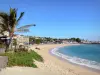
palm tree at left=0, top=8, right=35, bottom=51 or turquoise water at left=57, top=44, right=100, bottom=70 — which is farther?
turquoise water at left=57, top=44, right=100, bottom=70

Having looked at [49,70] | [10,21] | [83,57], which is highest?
[10,21]

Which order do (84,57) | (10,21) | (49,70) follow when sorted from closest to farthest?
(49,70) < (10,21) < (84,57)

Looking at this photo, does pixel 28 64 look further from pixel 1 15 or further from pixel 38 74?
pixel 1 15

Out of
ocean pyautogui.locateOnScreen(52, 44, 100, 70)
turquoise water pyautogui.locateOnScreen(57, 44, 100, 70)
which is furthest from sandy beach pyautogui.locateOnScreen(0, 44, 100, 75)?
turquoise water pyautogui.locateOnScreen(57, 44, 100, 70)

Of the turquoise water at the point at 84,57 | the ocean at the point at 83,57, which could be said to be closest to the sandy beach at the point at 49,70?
the ocean at the point at 83,57

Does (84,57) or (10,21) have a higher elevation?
(10,21)

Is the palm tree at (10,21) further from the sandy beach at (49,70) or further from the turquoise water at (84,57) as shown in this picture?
the turquoise water at (84,57)

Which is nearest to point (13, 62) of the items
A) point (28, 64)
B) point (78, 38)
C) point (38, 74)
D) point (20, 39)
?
point (28, 64)

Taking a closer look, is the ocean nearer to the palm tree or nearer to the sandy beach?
the sandy beach

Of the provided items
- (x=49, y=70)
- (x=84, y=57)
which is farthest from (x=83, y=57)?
(x=49, y=70)

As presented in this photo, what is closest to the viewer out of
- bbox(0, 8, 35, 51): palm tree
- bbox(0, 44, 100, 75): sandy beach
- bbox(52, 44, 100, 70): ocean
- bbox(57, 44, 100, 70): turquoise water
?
bbox(0, 44, 100, 75): sandy beach

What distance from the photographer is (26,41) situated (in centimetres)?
2541

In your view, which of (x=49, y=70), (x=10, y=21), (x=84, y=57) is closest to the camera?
(x=49, y=70)

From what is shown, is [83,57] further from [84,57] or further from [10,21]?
[10,21]
